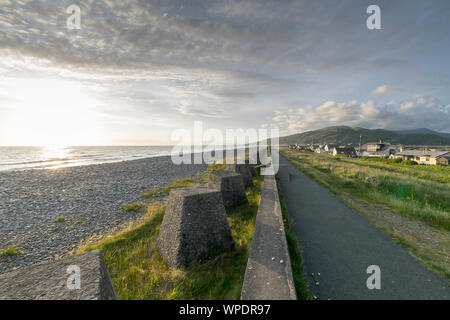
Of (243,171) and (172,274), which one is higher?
(243,171)

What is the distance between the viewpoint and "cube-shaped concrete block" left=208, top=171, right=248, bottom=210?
7305mm

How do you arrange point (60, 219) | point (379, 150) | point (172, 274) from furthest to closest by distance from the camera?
point (379, 150) < point (60, 219) < point (172, 274)

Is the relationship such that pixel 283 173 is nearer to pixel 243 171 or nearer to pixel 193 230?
pixel 243 171

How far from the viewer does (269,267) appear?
336 cm

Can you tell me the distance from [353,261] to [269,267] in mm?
2888

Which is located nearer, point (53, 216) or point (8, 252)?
point (8, 252)

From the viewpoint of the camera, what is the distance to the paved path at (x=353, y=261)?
11.9ft

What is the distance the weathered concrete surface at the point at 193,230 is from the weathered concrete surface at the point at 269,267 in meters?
0.93

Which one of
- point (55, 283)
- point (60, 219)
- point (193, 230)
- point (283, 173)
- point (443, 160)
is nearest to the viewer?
point (55, 283)

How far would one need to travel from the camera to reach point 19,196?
1363cm

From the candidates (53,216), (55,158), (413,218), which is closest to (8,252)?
(53,216)

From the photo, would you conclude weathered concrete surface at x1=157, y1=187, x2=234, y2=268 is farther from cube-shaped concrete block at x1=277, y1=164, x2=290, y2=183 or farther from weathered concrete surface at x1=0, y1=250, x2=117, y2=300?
cube-shaped concrete block at x1=277, y1=164, x2=290, y2=183

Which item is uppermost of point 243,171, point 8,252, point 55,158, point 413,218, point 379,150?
point 379,150

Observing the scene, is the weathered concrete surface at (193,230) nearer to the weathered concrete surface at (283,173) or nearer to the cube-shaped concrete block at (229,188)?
the cube-shaped concrete block at (229,188)
